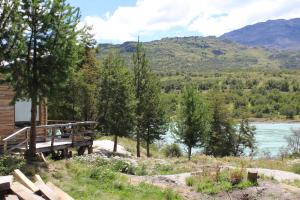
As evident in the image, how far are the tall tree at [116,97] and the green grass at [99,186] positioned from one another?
20.1 m

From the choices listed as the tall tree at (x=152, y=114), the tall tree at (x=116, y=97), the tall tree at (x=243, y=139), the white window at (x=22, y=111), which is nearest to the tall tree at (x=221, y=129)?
the tall tree at (x=243, y=139)

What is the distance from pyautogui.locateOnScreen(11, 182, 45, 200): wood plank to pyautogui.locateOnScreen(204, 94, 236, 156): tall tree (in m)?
39.8

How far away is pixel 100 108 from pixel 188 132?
740 centimetres

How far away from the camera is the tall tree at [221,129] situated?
162 ft

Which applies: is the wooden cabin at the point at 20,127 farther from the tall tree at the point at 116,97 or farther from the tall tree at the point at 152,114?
the tall tree at the point at 152,114

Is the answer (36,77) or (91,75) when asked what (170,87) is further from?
(36,77)

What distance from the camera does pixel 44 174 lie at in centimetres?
1438

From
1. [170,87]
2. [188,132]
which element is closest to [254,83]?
[170,87]

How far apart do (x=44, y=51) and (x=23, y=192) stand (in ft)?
28.5

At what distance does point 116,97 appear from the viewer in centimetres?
3559

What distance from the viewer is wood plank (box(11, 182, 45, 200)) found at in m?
9.96

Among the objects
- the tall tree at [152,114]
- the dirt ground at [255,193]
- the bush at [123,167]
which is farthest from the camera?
the tall tree at [152,114]

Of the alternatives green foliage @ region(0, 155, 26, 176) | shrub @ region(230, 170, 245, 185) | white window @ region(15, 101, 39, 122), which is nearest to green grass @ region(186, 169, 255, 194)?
shrub @ region(230, 170, 245, 185)

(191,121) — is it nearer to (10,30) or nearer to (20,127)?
(20,127)
